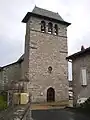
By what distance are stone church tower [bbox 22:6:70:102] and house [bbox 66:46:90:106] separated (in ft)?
23.7

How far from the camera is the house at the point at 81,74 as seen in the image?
460 inches

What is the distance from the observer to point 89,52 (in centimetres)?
1159

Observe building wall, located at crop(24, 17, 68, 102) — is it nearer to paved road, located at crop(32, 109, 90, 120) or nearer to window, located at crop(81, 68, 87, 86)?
window, located at crop(81, 68, 87, 86)

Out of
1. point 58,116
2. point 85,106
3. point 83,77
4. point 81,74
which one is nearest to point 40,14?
point 81,74

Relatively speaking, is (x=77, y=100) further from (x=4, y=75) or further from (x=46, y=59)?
(x=4, y=75)

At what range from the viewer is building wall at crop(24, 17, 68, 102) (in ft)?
64.3

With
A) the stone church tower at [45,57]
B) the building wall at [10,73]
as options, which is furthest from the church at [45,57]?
the building wall at [10,73]

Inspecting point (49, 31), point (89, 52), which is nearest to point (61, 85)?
point (49, 31)

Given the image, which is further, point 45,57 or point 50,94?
point 45,57

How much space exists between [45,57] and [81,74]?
30.0 ft

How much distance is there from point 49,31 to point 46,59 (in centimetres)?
395

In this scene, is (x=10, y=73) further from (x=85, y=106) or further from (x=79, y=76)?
(x=85, y=106)

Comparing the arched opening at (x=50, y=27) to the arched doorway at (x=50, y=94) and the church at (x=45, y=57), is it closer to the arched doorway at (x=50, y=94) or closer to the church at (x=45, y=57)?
the church at (x=45, y=57)

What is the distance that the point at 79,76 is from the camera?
12.5 meters
